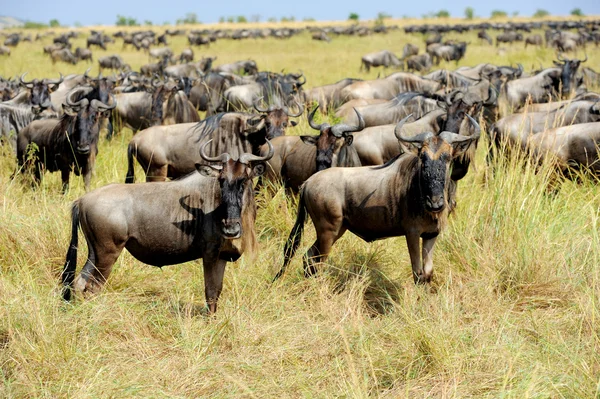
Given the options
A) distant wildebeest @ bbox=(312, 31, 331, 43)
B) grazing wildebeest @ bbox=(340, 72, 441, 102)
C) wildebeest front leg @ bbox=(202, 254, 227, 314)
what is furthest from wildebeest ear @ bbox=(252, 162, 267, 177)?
distant wildebeest @ bbox=(312, 31, 331, 43)

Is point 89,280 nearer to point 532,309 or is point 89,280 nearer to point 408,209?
point 408,209

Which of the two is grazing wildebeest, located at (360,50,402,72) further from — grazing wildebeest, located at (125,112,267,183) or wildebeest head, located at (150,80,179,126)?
grazing wildebeest, located at (125,112,267,183)

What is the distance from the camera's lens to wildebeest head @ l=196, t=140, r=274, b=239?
4.34m

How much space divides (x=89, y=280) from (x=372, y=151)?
13.1 feet

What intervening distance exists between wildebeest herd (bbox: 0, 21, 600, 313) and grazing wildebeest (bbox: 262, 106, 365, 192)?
16 mm

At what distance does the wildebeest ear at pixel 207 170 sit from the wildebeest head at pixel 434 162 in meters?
1.32

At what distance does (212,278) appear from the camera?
15.2 feet

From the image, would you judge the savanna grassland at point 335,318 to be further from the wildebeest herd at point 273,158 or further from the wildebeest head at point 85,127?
the wildebeest head at point 85,127

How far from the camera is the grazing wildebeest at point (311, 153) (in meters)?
6.33

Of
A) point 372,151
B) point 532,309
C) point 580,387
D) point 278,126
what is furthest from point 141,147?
point 580,387

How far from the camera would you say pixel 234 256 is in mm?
4656

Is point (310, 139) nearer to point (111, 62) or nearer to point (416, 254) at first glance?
point (416, 254)

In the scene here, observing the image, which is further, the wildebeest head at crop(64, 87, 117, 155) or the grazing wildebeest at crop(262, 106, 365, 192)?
the wildebeest head at crop(64, 87, 117, 155)

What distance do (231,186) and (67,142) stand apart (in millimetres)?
4111
